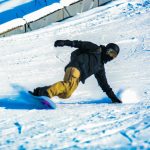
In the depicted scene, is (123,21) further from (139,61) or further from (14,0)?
(14,0)

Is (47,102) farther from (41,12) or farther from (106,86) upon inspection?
(41,12)

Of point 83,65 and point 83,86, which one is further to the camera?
point 83,86

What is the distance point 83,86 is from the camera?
807 centimetres

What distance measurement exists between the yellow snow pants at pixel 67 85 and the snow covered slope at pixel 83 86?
21 cm

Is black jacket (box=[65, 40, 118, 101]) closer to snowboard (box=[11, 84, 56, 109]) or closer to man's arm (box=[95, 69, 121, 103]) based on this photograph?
man's arm (box=[95, 69, 121, 103])

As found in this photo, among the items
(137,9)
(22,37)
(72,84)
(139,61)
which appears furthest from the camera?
(137,9)

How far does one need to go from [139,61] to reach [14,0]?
428 inches

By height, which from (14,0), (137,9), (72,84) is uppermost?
(14,0)

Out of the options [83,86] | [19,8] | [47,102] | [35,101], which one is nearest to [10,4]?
[19,8]

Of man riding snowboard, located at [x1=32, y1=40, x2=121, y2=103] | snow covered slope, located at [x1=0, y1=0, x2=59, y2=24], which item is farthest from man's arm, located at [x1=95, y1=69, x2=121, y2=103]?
snow covered slope, located at [x1=0, y1=0, x2=59, y2=24]

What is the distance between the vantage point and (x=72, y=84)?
6.29m

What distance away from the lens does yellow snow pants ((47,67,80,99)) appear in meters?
6.19


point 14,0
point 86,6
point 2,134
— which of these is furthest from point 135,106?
point 14,0

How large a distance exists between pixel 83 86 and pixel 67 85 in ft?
5.98
